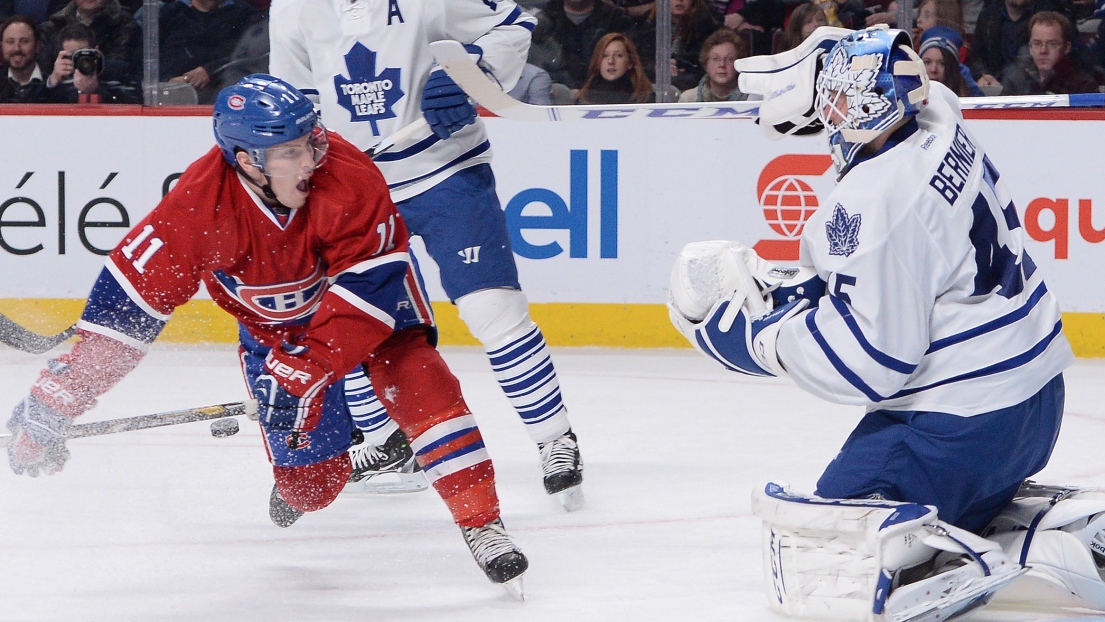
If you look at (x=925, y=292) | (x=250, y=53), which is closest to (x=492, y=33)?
(x=925, y=292)

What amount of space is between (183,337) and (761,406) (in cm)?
207

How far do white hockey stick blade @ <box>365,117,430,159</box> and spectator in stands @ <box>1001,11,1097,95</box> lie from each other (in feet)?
8.04

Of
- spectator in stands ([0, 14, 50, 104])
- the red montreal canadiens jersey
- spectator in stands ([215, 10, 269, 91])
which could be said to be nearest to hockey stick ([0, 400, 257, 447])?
the red montreal canadiens jersey

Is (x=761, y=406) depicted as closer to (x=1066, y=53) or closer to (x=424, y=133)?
(x=424, y=133)

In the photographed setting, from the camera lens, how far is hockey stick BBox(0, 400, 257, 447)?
237 centimetres

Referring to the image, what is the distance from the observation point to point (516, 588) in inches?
94.7

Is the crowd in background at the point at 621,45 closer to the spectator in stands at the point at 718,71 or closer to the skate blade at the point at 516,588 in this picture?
the spectator in stands at the point at 718,71

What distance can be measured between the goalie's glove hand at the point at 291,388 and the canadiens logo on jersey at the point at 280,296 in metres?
0.16

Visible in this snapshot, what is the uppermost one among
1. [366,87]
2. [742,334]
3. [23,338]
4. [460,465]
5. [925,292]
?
[366,87]

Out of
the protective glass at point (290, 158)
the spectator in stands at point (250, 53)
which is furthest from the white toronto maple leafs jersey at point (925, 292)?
the spectator in stands at point (250, 53)

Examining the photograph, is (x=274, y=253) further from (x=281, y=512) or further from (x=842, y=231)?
(x=842, y=231)

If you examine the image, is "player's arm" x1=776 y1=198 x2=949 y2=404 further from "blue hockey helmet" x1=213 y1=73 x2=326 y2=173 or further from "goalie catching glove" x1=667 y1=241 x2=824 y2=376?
"blue hockey helmet" x1=213 y1=73 x2=326 y2=173

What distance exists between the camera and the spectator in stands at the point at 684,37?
497 cm

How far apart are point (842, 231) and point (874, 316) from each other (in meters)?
0.13
